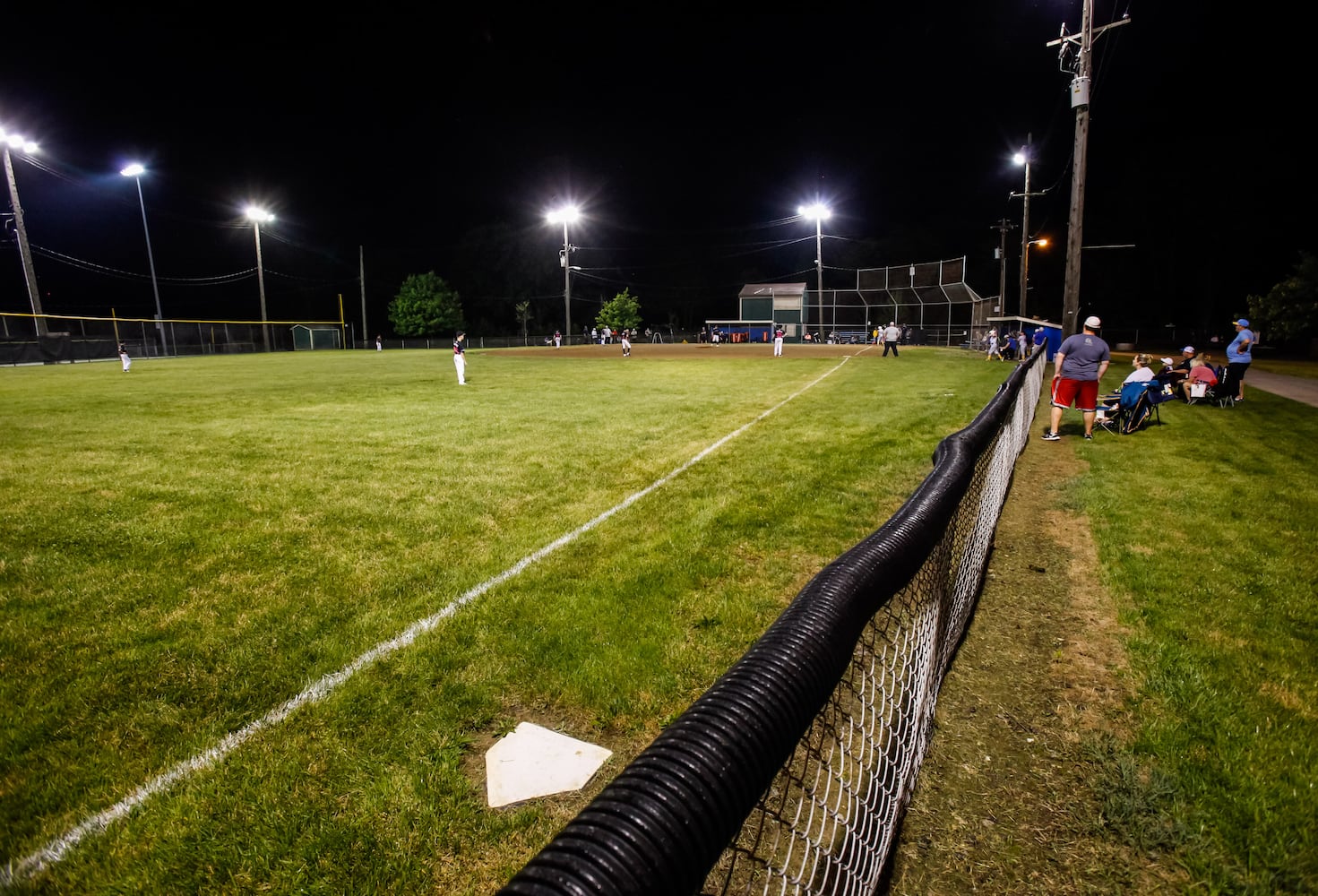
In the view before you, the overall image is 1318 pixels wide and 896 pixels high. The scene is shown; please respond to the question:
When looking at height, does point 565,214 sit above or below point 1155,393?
above

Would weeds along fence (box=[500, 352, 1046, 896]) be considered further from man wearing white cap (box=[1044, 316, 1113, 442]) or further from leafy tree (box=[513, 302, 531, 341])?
leafy tree (box=[513, 302, 531, 341])

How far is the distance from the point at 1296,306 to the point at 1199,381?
35.4 metres

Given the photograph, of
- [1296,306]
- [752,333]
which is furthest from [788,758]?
[752,333]

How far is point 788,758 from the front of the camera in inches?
41.2

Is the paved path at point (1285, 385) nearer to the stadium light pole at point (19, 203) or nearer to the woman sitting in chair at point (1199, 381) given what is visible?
the woman sitting in chair at point (1199, 381)

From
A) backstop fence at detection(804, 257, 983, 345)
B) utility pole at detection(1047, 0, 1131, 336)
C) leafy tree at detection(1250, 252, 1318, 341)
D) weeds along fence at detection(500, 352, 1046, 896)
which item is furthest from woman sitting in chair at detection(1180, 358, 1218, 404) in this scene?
leafy tree at detection(1250, 252, 1318, 341)

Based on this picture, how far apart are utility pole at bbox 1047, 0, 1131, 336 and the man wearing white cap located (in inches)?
284

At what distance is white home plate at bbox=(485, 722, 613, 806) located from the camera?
93.8 inches

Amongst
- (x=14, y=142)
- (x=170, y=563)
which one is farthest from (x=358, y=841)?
(x=14, y=142)

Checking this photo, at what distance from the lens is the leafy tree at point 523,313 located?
75.6 meters

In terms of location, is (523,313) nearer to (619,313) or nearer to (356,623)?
(619,313)

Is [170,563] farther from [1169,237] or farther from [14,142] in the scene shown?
[1169,237]

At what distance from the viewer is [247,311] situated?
239ft

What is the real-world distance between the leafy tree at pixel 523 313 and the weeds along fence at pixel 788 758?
2900 inches
